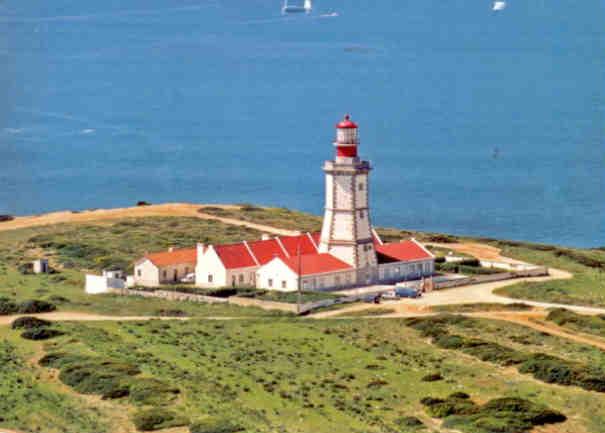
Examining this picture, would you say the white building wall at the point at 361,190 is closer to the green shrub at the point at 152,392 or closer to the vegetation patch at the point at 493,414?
the green shrub at the point at 152,392

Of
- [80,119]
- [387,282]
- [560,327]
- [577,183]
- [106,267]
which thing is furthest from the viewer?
[80,119]

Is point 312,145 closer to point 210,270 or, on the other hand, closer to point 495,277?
point 495,277

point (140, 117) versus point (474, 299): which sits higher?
point (140, 117)

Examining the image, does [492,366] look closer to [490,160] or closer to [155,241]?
[155,241]

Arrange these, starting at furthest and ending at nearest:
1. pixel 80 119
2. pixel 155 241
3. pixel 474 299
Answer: pixel 80 119, pixel 155 241, pixel 474 299

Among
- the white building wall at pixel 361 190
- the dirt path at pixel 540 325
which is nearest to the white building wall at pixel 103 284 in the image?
the white building wall at pixel 361 190

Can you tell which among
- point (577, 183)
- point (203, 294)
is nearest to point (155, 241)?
point (203, 294)
